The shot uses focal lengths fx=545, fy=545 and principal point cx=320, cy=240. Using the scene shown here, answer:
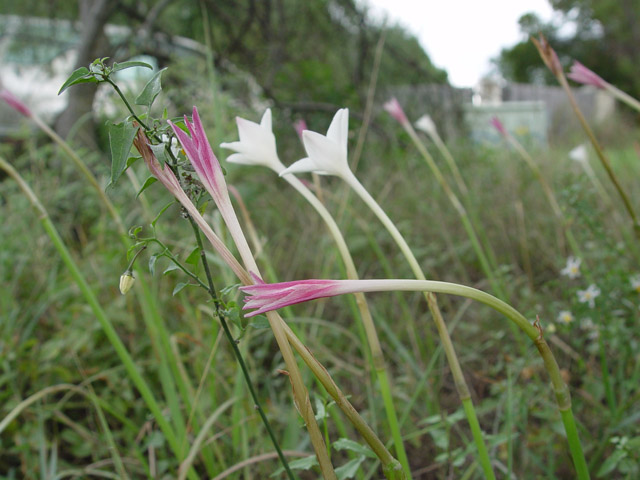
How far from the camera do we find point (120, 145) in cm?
Answer: 44

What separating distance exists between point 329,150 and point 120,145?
22cm

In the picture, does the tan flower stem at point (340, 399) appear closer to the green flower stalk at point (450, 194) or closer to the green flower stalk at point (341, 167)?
the green flower stalk at point (341, 167)

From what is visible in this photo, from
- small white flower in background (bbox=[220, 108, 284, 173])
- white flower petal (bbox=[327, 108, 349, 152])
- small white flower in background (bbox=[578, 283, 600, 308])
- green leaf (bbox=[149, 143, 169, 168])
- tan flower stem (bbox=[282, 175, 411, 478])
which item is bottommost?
small white flower in background (bbox=[578, 283, 600, 308])

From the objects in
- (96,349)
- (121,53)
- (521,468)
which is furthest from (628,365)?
(121,53)

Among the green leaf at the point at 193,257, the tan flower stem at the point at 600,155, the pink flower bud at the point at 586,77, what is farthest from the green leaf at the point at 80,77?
the pink flower bud at the point at 586,77

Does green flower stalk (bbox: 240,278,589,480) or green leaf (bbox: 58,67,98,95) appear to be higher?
green leaf (bbox: 58,67,98,95)

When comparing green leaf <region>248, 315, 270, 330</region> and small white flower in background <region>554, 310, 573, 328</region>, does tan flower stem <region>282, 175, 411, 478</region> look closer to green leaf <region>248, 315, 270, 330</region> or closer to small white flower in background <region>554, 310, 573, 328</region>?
green leaf <region>248, 315, 270, 330</region>

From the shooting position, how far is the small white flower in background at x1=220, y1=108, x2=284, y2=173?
653mm

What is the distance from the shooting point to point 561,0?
69.0ft

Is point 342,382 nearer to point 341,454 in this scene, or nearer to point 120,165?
point 341,454

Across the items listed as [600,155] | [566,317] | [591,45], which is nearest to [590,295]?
[566,317]

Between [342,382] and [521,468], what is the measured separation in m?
0.53

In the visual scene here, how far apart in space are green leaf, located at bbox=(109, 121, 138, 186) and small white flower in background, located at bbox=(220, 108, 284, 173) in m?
0.20

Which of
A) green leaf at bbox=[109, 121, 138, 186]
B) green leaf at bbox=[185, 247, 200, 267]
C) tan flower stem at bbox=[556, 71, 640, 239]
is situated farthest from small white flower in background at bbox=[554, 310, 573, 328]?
green leaf at bbox=[109, 121, 138, 186]
